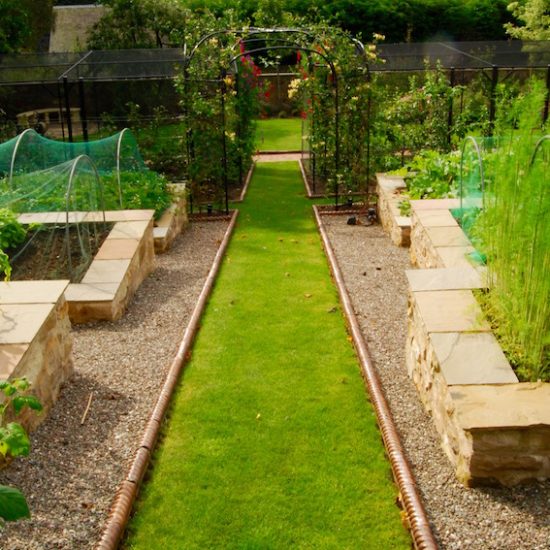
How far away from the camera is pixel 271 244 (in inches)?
380

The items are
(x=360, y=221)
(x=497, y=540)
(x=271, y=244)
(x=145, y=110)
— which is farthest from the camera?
(x=145, y=110)

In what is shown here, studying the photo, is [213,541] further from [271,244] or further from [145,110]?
[145,110]

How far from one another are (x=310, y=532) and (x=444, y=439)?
1128 mm

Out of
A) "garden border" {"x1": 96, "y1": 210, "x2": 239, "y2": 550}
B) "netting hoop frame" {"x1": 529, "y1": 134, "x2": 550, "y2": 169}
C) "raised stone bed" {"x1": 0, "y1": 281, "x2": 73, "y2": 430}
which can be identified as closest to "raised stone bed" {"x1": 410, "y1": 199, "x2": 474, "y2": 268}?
"netting hoop frame" {"x1": 529, "y1": 134, "x2": 550, "y2": 169}

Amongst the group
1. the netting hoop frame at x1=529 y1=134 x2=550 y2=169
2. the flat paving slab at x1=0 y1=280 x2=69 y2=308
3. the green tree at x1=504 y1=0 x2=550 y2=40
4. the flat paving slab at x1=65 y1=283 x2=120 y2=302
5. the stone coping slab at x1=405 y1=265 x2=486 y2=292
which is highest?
the green tree at x1=504 y1=0 x2=550 y2=40

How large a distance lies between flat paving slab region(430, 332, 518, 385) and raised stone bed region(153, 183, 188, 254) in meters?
5.09

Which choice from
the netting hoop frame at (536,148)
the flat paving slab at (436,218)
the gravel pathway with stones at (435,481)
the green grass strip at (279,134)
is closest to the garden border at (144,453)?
the gravel pathway with stones at (435,481)

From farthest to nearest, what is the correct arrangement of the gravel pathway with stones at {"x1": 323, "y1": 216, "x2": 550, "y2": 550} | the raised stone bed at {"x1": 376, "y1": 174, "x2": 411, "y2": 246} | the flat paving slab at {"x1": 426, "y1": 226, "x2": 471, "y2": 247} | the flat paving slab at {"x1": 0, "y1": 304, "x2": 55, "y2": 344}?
the raised stone bed at {"x1": 376, "y1": 174, "x2": 411, "y2": 246} < the flat paving slab at {"x1": 426, "y1": 226, "x2": 471, "y2": 247} < the flat paving slab at {"x1": 0, "y1": 304, "x2": 55, "y2": 344} < the gravel pathway with stones at {"x1": 323, "y1": 216, "x2": 550, "y2": 550}

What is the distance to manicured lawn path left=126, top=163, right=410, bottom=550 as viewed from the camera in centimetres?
396

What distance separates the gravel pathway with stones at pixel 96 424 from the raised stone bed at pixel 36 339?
17 cm

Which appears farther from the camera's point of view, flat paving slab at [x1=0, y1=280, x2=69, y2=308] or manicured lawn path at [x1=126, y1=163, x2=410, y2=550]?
flat paving slab at [x1=0, y1=280, x2=69, y2=308]

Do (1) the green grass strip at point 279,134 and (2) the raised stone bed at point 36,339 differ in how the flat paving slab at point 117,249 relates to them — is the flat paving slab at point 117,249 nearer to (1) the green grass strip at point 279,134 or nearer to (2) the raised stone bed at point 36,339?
(2) the raised stone bed at point 36,339

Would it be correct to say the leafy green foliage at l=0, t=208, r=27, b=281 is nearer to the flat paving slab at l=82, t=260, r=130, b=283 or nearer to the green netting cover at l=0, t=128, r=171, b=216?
the flat paving slab at l=82, t=260, r=130, b=283

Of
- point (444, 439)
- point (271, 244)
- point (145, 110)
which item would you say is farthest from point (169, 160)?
point (444, 439)
